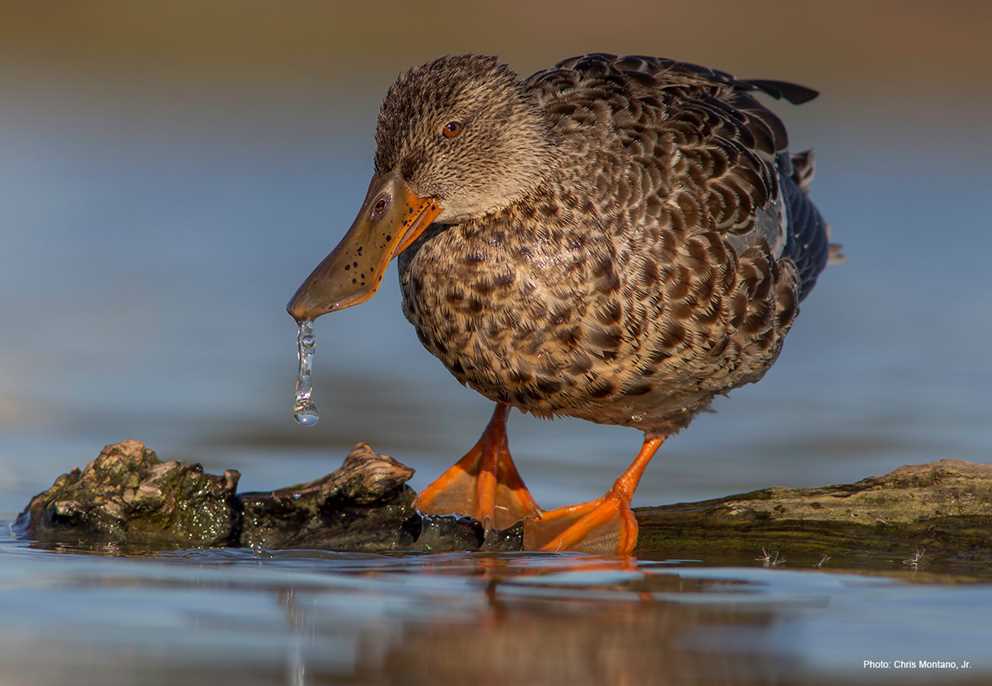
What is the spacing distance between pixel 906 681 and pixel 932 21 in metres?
13.1

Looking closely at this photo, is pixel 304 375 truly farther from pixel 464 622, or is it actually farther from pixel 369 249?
pixel 464 622

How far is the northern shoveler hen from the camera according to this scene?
6.16m

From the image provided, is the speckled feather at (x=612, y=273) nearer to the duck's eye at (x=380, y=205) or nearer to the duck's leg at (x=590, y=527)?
the duck's eye at (x=380, y=205)

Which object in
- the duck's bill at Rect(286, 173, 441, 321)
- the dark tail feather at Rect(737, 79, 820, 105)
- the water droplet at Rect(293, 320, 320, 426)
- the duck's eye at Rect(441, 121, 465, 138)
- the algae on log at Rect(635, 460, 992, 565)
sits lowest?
the algae on log at Rect(635, 460, 992, 565)

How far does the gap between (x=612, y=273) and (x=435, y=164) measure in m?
0.75

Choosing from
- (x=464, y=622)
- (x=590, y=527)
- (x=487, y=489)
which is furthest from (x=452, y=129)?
(x=464, y=622)

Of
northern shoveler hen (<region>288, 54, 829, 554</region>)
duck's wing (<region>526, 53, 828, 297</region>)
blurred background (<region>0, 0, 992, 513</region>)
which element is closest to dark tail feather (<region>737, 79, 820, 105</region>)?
duck's wing (<region>526, 53, 828, 297</region>)

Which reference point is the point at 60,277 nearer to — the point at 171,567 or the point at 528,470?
the point at 528,470

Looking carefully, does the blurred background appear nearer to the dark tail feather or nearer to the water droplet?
the water droplet

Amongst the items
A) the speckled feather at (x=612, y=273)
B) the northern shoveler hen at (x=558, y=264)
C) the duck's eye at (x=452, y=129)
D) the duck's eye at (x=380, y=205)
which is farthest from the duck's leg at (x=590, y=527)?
the duck's eye at (x=452, y=129)

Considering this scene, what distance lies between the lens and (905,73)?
624 inches

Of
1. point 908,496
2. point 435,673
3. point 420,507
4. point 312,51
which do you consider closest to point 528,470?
point 420,507

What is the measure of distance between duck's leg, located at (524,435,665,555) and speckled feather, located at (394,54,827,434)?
36cm

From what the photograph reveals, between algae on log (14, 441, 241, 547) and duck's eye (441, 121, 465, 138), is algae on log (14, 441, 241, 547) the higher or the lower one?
the lower one
